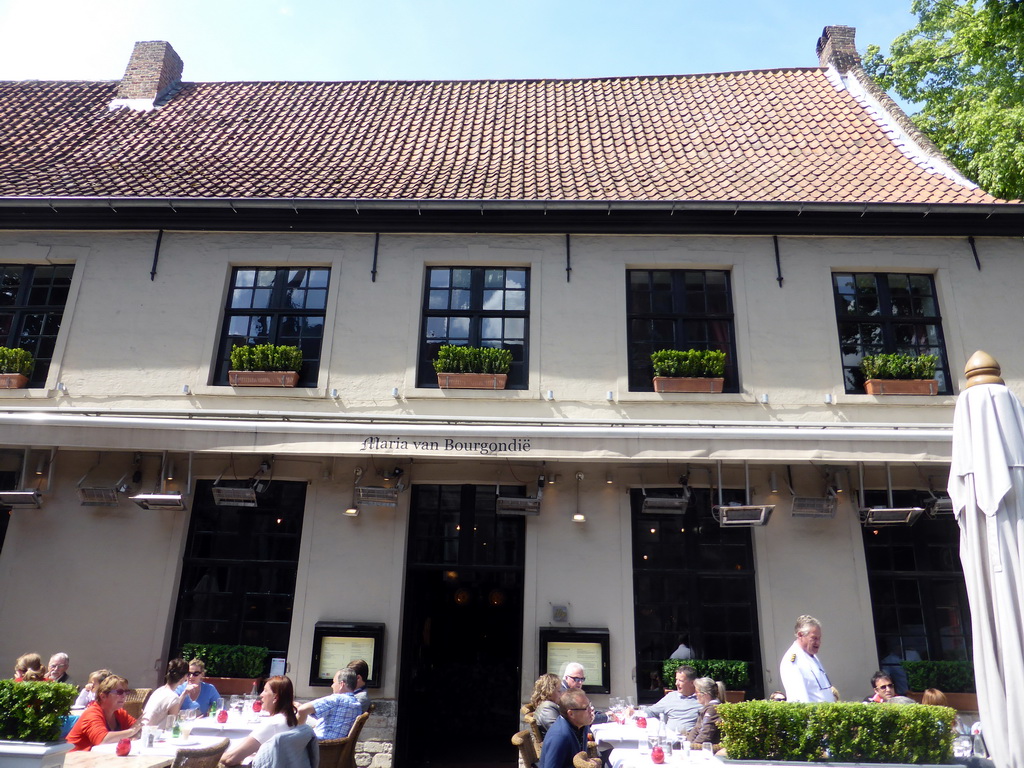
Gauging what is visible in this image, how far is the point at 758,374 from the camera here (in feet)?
30.4

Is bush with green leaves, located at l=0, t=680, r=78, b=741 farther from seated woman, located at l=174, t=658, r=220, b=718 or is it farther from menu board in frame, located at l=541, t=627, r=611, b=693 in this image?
menu board in frame, located at l=541, t=627, r=611, b=693

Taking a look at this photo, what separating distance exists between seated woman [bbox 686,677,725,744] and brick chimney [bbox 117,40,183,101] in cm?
1371

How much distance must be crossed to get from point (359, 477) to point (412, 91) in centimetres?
891

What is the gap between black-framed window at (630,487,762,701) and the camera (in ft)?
28.1

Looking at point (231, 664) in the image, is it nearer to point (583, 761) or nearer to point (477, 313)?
point (477, 313)

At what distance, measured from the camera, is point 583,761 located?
15.5 feet

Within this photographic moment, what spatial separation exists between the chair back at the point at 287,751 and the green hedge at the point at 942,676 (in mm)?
6827

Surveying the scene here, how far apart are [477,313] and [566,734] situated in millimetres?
6070

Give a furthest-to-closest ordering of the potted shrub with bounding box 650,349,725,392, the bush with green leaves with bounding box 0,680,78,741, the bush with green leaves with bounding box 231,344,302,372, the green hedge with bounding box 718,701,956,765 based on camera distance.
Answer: the bush with green leaves with bounding box 231,344,302,372 < the potted shrub with bounding box 650,349,725,392 < the green hedge with bounding box 718,701,956,765 < the bush with green leaves with bounding box 0,680,78,741

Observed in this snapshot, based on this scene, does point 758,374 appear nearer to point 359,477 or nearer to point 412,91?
point 359,477

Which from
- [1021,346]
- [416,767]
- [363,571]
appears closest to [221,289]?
[363,571]

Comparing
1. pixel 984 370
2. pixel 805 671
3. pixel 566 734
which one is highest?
pixel 984 370

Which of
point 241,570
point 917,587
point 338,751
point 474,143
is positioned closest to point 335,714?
point 338,751

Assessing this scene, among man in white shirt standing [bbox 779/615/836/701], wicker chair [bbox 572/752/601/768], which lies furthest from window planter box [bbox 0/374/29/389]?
man in white shirt standing [bbox 779/615/836/701]
